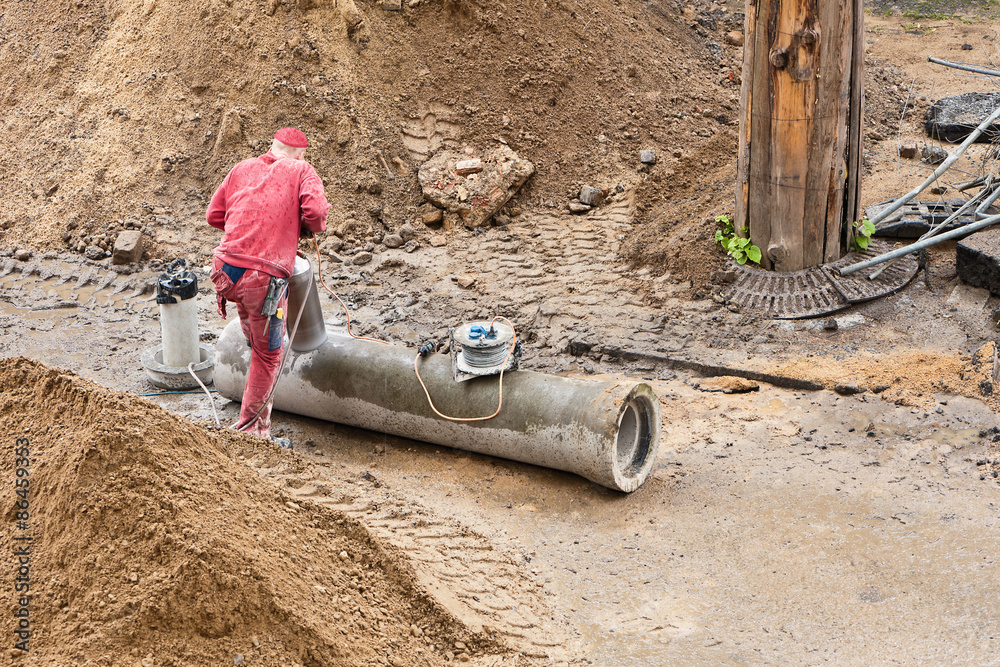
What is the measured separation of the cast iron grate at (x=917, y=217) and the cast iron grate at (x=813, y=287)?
0.78ft

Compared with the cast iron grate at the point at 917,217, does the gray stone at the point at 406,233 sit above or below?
below

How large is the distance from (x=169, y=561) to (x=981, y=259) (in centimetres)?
592

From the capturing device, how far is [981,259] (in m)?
6.69

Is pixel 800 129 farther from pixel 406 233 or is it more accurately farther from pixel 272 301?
pixel 272 301

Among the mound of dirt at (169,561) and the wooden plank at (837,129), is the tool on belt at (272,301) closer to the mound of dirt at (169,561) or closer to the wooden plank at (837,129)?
the mound of dirt at (169,561)

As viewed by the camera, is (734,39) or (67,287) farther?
(734,39)

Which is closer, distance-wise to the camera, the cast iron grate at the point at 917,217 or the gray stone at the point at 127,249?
the cast iron grate at the point at 917,217

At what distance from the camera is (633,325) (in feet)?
23.4

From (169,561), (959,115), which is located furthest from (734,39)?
(169,561)

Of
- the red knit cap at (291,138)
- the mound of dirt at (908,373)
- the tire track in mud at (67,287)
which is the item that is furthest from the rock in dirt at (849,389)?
the tire track in mud at (67,287)

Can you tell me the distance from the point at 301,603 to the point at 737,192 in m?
5.21

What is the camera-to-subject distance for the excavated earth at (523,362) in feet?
11.9

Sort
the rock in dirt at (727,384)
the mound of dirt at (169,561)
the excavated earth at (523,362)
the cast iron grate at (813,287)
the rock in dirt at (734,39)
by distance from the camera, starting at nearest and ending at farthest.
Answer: the mound of dirt at (169,561) < the excavated earth at (523,362) < the rock in dirt at (727,384) < the cast iron grate at (813,287) < the rock in dirt at (734,39)

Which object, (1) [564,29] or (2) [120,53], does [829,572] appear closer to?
(1) [564,29]
